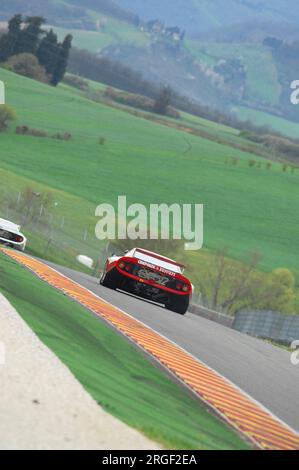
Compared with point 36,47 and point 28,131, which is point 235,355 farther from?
point 36,47

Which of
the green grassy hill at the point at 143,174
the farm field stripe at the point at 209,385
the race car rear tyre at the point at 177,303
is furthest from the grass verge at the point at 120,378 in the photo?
the green grassy hill at the point at 143,174

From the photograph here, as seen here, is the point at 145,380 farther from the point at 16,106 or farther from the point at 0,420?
the point at 16,106

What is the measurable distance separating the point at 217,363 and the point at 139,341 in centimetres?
117

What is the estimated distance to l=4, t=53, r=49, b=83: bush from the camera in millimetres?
134875

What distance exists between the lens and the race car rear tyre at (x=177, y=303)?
77.4ft

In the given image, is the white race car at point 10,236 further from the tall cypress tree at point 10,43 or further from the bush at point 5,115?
the tall cypress tree at point 10,43

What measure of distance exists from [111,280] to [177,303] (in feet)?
4.63

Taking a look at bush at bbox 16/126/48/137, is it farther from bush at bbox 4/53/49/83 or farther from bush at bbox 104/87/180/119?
bush at bbox 104/87/180/119

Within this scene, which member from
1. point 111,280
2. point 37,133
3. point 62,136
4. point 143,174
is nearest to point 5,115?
point 37,133

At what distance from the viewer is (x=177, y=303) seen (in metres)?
23.7

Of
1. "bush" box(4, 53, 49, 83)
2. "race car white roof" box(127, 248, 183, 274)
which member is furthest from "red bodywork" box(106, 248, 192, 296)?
"bush" box(4, 53, 49, 83)

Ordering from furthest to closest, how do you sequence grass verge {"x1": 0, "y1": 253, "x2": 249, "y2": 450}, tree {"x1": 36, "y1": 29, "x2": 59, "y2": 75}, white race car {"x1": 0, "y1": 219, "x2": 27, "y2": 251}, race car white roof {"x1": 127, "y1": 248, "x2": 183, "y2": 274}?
tree {"x1": 36, "y1": 29, "x2": 59, "y2": 75} < white race car {"x1": 0, "y1": 219, "x2": 27, "y2": 251} < race car white roof {"x1": 127, "y1": 248, "x2": 183, "y2": 274} < grass verge {"x1": 0, "y1": 253, "x2": 249, "y2": 450}

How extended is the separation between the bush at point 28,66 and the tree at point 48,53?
3.52 m

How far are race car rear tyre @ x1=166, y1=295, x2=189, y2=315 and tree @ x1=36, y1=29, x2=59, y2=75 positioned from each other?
118 metres
